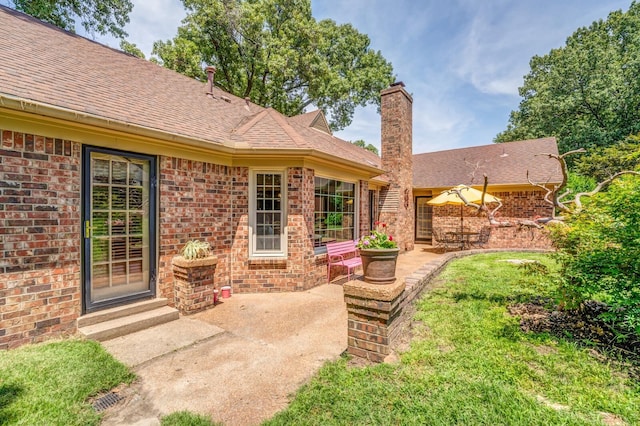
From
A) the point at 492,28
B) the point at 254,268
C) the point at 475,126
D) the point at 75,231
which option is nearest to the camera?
the point at 75,231

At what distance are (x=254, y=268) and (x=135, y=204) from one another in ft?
8.67

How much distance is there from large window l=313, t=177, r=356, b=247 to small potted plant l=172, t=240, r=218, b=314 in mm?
2718

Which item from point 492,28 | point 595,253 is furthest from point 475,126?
point 595,253

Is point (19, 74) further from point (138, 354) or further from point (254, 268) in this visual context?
point (254, 268)

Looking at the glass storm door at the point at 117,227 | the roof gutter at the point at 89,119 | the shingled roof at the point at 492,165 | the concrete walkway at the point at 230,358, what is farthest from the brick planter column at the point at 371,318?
the shingled roof at the point at 492,165

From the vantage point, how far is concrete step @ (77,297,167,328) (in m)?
4.11

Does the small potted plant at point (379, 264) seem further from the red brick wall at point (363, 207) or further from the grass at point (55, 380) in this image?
the red brick wall at point (363, 207)

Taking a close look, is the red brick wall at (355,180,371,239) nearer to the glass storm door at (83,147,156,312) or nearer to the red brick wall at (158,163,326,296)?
the red brick wall at (158,163,326,296)

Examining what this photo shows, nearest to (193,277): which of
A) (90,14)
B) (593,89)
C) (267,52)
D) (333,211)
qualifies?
(333,211)

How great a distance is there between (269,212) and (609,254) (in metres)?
5.63

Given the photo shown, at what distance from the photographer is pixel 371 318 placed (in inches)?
129

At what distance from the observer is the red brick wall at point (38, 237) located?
139 inches

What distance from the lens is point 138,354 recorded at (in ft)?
11.7

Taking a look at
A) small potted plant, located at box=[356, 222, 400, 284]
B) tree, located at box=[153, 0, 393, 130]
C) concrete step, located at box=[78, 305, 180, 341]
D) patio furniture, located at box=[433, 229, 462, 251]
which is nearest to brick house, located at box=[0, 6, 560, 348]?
concrete step, located at box=[78, 305, 180, 341]
